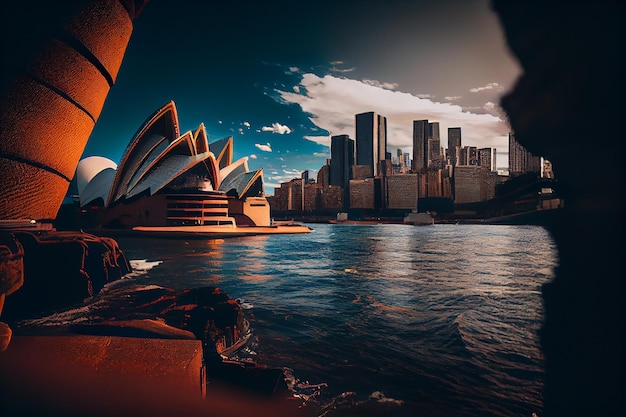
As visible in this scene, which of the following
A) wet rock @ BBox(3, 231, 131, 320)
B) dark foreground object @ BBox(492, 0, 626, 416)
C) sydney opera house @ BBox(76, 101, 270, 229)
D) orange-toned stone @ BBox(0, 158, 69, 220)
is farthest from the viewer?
sydney opera house @ BBox(76, 101, 270, 229)

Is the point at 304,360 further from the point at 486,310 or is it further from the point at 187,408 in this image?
the point at 486,310

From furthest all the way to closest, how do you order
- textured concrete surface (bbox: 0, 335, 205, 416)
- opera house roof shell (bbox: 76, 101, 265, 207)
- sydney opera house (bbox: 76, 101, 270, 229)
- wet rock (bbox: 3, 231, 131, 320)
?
sydney opera house (bbox: 76, 101, 270, 229) → opera house roof shell (bbox: 76, 101, 265, 207) → wet rock (bbox: 3, 231, 131, 320) → textured concrete surface (bbox: 0, 335, 205, 416)

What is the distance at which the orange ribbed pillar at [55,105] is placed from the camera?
294cm

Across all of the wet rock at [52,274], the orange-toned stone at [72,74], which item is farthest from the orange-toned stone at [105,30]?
the wet rock at [52,274]

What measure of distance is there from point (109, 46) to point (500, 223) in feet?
239

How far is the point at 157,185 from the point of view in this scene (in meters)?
30.5

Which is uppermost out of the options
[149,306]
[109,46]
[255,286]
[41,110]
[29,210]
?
[109,46]

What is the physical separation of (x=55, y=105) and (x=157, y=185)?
30.9 m

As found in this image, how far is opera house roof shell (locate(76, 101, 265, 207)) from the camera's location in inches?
1191

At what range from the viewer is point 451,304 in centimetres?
695

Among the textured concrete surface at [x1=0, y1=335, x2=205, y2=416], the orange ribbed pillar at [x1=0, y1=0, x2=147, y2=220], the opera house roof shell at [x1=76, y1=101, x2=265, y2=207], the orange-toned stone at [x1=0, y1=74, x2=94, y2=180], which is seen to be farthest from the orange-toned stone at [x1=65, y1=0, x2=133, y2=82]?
the opera house roof shell at [x1=76, y1=101, x2=265, y2=207]

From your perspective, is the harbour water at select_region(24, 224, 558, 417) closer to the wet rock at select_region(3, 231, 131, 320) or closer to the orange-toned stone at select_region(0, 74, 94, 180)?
the wet rock at select_region(3, 231, 131, 320)

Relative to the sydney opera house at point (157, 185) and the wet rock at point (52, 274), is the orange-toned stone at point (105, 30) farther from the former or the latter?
the sydney opera house at point (157, 185)

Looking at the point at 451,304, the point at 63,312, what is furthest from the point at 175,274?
the point at 451,304
